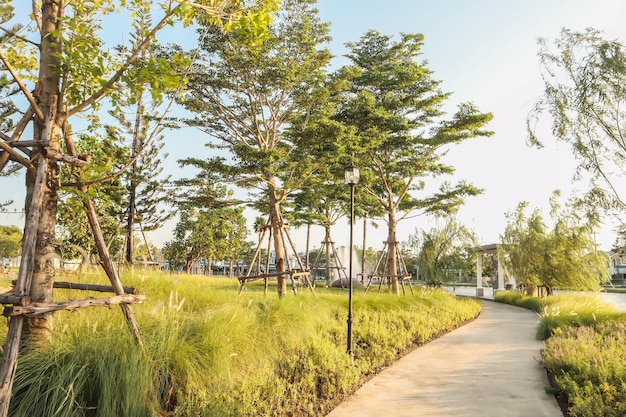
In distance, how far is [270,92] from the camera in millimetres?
12180

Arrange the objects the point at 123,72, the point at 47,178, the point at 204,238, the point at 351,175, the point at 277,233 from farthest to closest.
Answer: the point at 204,238, the point at 277,233, the point at 351,175, the point at 123,72, the point at 47,178

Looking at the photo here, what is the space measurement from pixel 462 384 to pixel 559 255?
587 inches

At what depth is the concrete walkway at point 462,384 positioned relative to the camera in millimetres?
4867

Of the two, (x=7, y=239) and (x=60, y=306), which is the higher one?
(x=7, y=239)

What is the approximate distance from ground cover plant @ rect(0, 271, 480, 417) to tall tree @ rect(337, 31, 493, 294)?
329 inches

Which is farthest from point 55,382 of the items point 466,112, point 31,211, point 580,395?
point 466,112

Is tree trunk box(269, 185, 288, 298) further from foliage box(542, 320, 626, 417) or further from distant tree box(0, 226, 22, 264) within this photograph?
distant tree box(0, 226, 22, 264)

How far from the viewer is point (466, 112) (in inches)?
568

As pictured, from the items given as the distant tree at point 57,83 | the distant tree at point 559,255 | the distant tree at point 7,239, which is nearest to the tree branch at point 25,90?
the distant tree at point 57,83

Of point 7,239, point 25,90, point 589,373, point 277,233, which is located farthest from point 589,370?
point 7,239

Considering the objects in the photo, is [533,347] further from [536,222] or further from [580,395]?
[536,222]

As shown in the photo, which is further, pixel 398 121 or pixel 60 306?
pixel 398 121

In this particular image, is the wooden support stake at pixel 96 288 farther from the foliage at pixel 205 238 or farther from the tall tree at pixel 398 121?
the foliage at pixel 205 238

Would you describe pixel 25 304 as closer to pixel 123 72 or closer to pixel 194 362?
pixel 194 362
